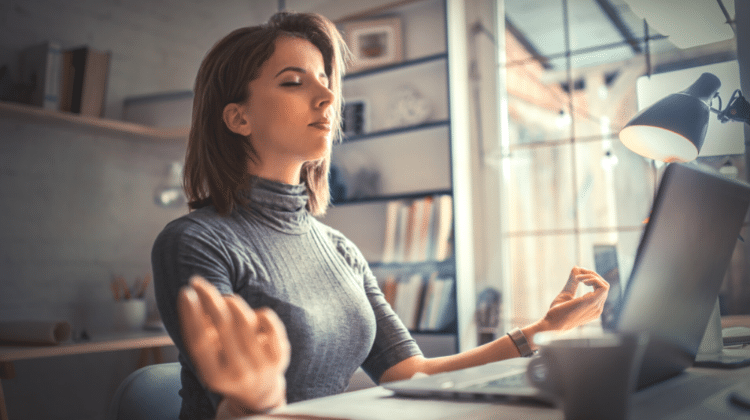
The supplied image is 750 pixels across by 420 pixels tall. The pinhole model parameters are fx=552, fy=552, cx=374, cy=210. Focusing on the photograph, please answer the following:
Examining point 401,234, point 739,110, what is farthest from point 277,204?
point 401,234

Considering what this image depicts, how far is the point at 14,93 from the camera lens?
2.70 m

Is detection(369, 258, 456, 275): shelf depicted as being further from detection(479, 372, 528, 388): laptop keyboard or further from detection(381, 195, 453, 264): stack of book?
detection(479, 372, 528, 388): laptop keyboard

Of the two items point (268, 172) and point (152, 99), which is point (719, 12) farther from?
point (152, 99)

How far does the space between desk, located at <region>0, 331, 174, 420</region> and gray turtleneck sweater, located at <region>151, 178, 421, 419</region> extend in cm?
143

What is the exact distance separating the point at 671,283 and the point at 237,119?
0.94 m

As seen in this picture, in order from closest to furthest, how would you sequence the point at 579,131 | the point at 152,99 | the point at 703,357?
the point at 703,357, the point at 152,99, the point at 579,131

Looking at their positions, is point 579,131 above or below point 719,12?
above

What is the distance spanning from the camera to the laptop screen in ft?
1.85

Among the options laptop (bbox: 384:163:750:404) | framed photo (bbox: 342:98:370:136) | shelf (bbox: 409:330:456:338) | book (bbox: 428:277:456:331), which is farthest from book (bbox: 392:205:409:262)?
laptop (bbox: 384:163:750:404)

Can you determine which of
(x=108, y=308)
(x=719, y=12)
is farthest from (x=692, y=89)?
(x=108, y=308)

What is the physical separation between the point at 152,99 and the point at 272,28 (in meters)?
2.34

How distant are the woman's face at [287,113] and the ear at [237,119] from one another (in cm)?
1

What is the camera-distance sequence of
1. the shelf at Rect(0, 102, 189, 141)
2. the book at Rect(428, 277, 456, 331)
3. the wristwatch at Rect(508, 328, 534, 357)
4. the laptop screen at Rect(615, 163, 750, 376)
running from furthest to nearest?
the book at Rect(428, 277, 456, 331), the shelf at Rect(0, 102, 189, 141), the wristwatch at Rect(508, 328, 534, 357), the laptop screen at Rect(615, 163, 750, 376)

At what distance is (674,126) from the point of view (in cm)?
104
